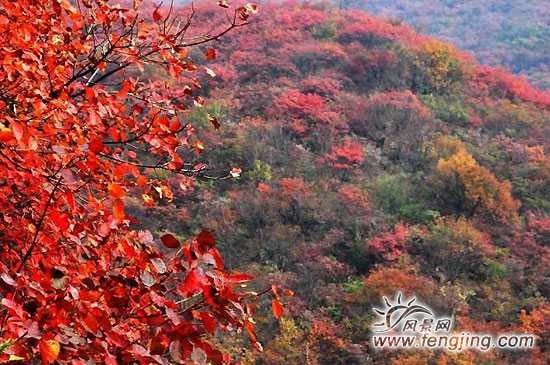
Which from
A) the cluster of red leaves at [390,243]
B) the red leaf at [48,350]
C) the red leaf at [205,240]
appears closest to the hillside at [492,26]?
the cluster of red leaves at [390,243]

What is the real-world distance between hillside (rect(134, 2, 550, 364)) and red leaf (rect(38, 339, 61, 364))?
4.27 metres

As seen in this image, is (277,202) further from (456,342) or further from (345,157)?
(456,342)

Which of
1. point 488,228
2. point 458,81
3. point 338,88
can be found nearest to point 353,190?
point 488,228

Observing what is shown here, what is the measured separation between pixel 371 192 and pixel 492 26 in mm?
31785

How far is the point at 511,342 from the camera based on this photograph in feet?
27.9

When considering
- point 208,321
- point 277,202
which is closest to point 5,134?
point 208,321

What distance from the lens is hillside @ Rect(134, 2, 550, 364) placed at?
9.34 meters

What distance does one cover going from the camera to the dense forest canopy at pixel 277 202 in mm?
2146

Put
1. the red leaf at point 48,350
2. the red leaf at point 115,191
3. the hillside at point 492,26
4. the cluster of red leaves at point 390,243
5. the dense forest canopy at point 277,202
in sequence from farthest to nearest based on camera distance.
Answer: the hillside at point 492,26, the cluster of red leaves at point 390,243, the dense forest canopy at point 277,202, the red leaf at point 115,191, the red leaf at point 48,350

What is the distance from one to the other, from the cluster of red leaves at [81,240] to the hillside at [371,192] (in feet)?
7.96

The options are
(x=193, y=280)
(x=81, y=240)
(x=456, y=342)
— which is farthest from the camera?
(x=456, y=342)

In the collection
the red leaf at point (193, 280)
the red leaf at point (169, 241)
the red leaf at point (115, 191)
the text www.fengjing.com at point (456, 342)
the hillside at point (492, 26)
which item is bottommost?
the text www.fengjing.com at point (456, 342)

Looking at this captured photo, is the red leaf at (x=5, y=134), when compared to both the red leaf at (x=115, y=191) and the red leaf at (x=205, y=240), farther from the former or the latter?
the red leaf at (x=205, y=240)

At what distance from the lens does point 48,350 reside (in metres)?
1.62
